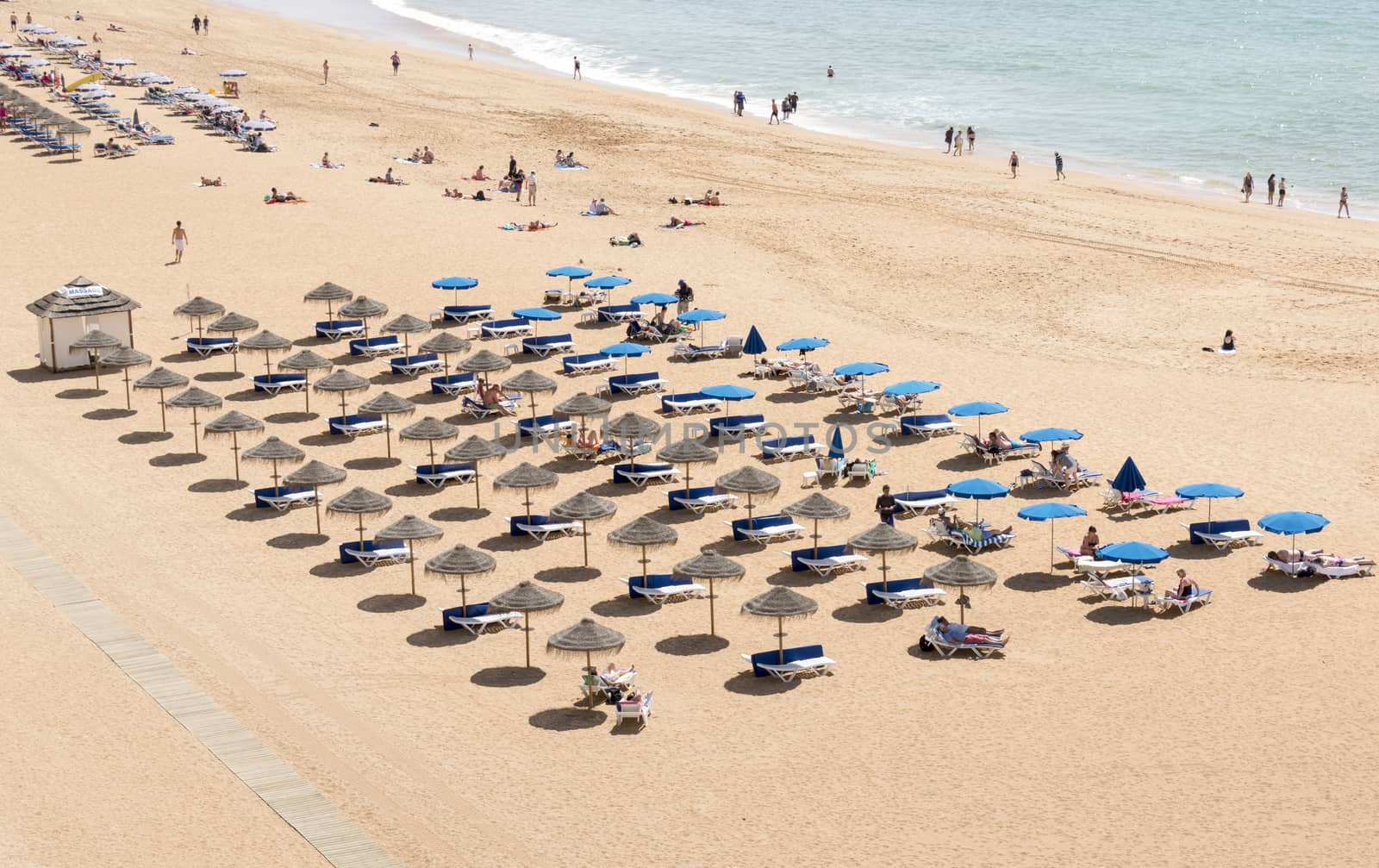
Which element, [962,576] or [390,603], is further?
[390,603]

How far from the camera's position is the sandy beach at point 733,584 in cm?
2133

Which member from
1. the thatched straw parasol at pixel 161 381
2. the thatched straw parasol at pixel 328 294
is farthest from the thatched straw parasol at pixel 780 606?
the thatched straw parasol at pixel 328 294

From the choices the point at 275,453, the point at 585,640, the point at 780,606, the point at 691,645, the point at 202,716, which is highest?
the point at 275,453

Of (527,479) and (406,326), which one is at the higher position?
(406,326)

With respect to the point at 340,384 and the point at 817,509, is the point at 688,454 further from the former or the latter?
the point at 340,384

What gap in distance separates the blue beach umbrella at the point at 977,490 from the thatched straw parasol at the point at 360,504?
989cm

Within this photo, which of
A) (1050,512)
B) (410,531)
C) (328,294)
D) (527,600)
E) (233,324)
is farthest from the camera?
(328,294)

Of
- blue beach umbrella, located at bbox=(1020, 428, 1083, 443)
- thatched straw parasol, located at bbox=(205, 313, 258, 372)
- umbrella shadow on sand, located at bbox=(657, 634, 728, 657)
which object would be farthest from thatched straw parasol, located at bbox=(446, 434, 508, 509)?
blue beach umbrella, located at bbox=(1020, 428, 1083, 443)

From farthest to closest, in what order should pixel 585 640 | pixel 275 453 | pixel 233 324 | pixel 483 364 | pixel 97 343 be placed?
pixel 233 324
pixel 97 343
pixel 483 364
pixel 275 453
pixel 585 640

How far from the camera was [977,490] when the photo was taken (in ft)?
100

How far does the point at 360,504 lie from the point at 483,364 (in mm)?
9307

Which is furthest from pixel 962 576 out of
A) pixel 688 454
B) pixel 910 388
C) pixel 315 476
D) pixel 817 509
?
pixel 315 476

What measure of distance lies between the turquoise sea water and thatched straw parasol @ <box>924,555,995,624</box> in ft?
130

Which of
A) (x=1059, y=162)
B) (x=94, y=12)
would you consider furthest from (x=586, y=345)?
(x=94, y=12)
